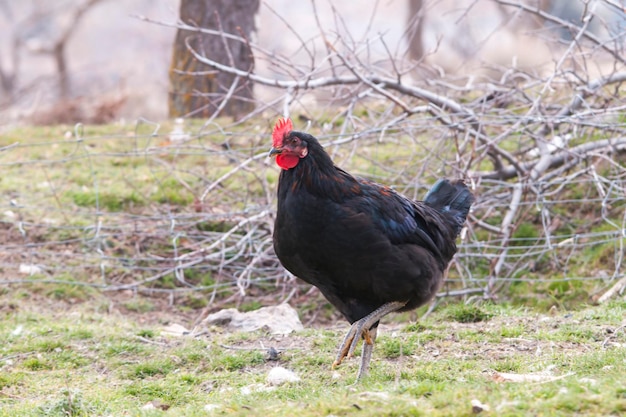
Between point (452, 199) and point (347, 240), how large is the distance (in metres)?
1.54

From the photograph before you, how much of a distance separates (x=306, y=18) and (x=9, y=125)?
2071 centimetres

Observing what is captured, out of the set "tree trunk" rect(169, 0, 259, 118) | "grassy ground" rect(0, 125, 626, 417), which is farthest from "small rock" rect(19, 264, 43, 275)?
"tree trunk" rect(169, 0, 259, 118)

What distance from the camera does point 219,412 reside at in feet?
13.3

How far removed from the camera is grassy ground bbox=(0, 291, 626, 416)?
3.76 metres

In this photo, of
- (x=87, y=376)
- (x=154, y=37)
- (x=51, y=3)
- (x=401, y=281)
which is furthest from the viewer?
(x=154, y=37)

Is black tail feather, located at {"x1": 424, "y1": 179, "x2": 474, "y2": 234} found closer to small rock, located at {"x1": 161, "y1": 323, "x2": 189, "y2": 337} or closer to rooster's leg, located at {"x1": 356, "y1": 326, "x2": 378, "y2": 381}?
rooster's leg, located at {"x1": 356, "y1": 326, "x2": 378, "y2": 381}

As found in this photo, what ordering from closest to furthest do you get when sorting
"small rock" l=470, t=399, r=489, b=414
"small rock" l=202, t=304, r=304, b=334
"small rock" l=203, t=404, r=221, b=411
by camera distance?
"small rock" l=470, t=399, r=489, b=414 → "small rock" l=203, t=404, r=221, b=411 → "small rock" l=202, t=304, r=304, b=334

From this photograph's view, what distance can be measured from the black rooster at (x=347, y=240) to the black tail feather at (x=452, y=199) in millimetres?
749

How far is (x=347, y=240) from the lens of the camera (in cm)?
463

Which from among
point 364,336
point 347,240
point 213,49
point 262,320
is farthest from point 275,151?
point 213,49

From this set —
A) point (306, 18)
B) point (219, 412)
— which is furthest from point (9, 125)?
point (306, 18)

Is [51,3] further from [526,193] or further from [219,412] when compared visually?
[219,412]

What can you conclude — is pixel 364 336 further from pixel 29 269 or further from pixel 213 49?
pixel 213 49

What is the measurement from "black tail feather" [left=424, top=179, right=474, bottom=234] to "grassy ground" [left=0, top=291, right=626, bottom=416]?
866mm
